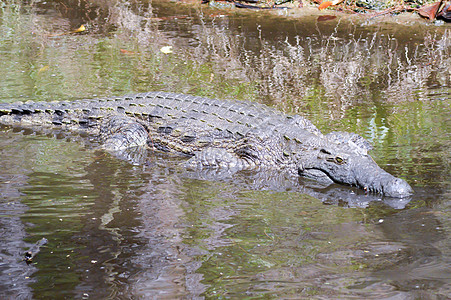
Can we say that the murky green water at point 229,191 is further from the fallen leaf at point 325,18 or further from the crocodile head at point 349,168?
the fallen leaf at point 325,18

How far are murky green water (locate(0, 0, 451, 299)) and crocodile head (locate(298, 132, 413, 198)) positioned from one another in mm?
164

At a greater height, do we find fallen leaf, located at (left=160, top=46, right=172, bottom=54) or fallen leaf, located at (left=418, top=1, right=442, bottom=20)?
fallen leaf, located at (left=418, top=1, right=442, bottom=20)

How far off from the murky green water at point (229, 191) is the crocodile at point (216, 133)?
10.9 inches

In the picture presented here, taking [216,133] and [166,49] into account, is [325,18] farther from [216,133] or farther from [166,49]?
[216,133]

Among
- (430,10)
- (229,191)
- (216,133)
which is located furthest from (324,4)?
(229,191)

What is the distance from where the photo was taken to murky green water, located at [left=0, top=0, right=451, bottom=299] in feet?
11.8

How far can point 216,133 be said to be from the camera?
21.4ft

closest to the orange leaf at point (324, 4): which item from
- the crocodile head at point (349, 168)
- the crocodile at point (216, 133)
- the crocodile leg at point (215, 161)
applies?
the crocodile at point (216, 133)

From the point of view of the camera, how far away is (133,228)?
4.44m

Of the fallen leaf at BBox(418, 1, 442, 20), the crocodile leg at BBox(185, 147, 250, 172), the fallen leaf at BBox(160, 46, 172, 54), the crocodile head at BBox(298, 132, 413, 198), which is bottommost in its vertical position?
the crocodile leg at BBox(185, 147, 250, 172)

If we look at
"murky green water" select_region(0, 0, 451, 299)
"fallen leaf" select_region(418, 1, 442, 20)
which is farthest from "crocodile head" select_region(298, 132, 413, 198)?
"fallen leaf" select_region(418, 1, 442, 20)

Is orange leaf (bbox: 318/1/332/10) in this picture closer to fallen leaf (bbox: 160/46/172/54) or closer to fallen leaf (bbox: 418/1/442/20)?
fallen leaf (bbox: 418/1/442/20)

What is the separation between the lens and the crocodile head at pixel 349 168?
5.11 meters

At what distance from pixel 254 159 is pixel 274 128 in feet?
1.51
